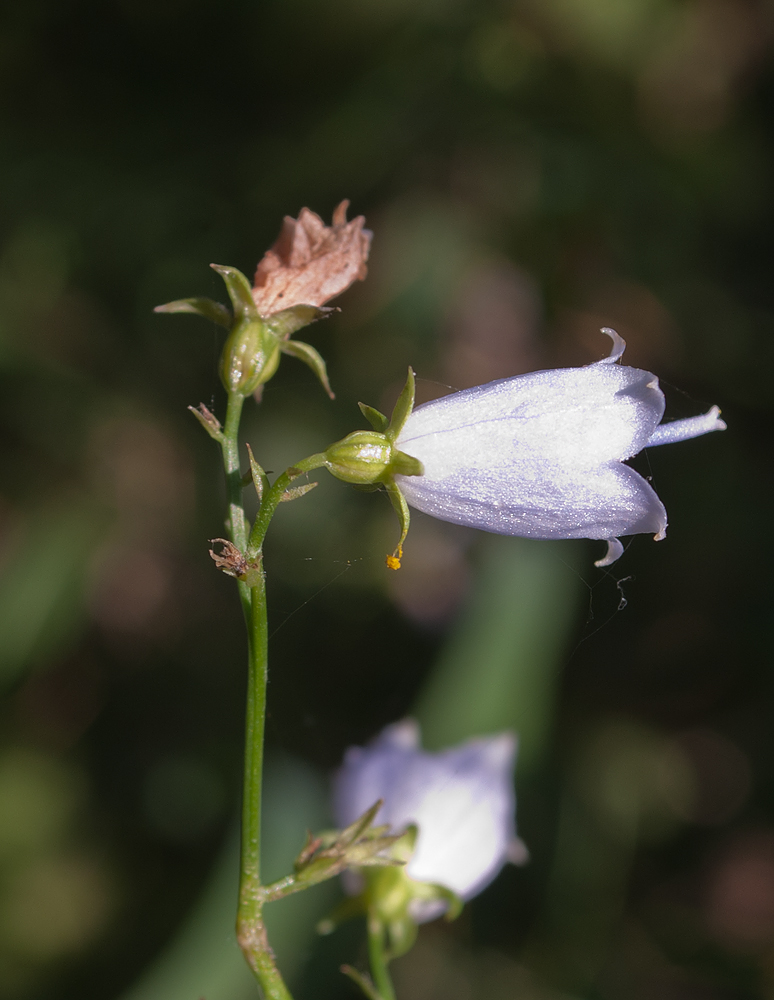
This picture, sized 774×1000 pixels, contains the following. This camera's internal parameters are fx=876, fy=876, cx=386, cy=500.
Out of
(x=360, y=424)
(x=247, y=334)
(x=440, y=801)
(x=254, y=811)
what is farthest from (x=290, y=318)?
(x=360, y=424)

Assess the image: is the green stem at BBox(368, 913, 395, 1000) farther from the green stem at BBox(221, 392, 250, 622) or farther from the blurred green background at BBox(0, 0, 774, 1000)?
the blurred green background at BBox(0, 0, 774, 1000)

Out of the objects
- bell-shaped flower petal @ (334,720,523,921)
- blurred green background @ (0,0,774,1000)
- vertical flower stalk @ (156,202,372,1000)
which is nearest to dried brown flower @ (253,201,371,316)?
vertical flower stalk @ (156,202,372,1000)

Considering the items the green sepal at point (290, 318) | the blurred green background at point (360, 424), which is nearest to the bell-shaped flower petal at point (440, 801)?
the green sepal at point (290, 318)

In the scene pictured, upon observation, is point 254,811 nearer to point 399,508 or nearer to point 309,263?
point 399,508

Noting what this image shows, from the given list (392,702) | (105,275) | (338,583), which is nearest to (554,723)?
(392,702)

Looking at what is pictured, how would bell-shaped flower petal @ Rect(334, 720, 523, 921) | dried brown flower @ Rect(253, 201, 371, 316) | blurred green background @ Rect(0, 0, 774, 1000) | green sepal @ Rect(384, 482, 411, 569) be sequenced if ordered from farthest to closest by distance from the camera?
blurred green background @ Rect(0, 0, 774, 1000), bell-shaped flower petal @ Rect(334, 720, 523, 921), dried brown flower @ Rect(253, 201, 371, 316), green sepal @ Rect(384, 482, 411, 569)

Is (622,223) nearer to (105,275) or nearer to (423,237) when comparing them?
(423,237)

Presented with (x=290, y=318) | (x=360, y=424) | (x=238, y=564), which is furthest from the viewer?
(x=360, y=424)
